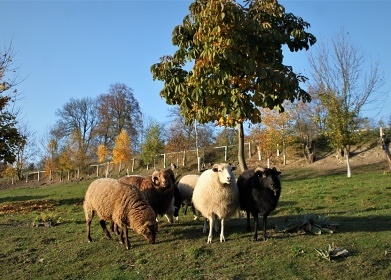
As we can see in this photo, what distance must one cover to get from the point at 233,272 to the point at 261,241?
1953 millimetres

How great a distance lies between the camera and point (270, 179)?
33.7 feet

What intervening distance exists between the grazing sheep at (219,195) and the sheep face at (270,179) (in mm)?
750

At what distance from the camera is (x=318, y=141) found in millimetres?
40281

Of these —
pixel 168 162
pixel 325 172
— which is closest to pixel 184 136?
pixel 168 162

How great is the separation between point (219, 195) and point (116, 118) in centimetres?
5588

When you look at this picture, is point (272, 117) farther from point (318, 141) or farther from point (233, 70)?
point (233, 70)

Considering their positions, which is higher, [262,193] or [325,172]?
[325,172]

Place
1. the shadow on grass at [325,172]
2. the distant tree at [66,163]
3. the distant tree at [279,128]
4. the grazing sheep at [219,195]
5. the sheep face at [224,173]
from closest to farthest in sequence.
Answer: the sheep face at [224,173]
the grazing sheep at [219,195]
the shadow on grass at [325,172]
the distant tree at [279,128]
the distant tree at [66,163]

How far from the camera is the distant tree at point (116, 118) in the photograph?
64.1 meters

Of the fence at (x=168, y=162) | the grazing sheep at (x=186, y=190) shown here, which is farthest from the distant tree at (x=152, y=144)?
the grazing sheep at (x=186, y=190)

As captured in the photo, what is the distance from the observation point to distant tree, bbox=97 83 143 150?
64062 millimetres

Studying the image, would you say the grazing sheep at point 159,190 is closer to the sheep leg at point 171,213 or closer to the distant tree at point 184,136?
the sheep leg at point 171,213

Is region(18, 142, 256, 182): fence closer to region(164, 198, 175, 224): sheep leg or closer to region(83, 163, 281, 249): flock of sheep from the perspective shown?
region(164, 198, 175, 224): sheep leg

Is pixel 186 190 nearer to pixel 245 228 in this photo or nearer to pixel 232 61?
pixel 245 228
